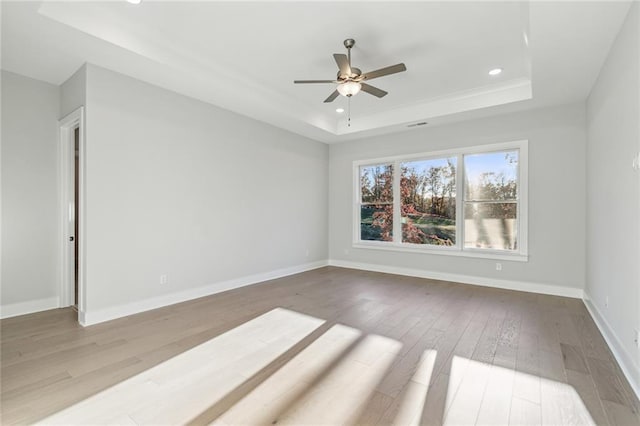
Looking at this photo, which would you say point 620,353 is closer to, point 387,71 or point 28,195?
point 387,71

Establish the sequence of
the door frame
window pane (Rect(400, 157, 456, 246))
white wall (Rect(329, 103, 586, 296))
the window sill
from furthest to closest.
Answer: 1. window pane (Rect(400, 157, 456, 246))
2. the window sill
3. white wall (Rect(329, 103, 586, 296))
4. the door frame

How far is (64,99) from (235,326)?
3.62 metres

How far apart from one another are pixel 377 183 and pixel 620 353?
4.61m

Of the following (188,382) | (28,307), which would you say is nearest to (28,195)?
(28,307)

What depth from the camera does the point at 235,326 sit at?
3.25 m

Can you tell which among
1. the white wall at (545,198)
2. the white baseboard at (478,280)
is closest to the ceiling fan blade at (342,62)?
the white wall at (545,198)

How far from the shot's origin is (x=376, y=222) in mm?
6508

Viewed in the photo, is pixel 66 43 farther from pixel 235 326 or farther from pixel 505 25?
pixel 505 25

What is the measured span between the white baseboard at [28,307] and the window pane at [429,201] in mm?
5734

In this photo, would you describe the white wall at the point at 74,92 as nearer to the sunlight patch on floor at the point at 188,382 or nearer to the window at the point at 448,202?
the sunlight patch on floor at the point at 188,382

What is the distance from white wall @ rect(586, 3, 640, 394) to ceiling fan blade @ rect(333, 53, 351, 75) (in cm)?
224

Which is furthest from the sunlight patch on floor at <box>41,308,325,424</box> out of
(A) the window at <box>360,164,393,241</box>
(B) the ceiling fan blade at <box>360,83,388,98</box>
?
(A) the window at <box>360,164,393,241</box>

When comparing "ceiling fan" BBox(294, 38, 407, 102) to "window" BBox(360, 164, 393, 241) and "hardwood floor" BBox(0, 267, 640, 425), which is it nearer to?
"hardwood floor" BBox(0, 267, 640, 425)

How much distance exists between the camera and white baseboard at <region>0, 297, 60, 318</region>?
348 centimetres
